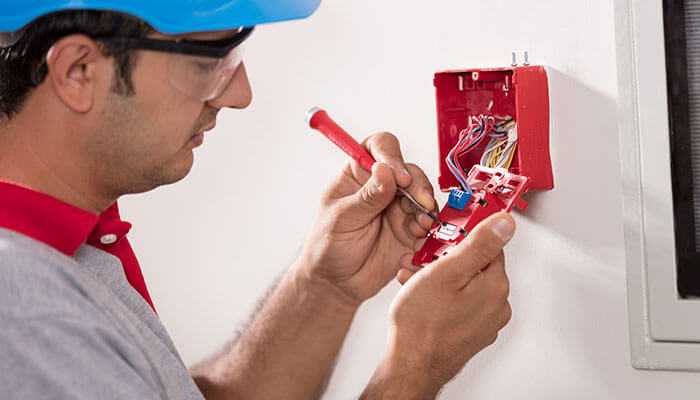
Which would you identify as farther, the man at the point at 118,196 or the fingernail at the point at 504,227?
the fingernail at the point at 504,227

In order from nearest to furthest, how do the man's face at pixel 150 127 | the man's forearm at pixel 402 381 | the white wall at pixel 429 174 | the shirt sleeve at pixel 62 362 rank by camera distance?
the shirt sleeve at pixel 62 362 < the man's face at pixel 150 127 < the man's forearm at pixel 402 381 < the white wall at pixel 429 174

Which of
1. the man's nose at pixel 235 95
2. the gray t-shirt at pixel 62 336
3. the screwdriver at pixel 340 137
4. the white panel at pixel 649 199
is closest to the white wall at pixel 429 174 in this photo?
the white panel at pixel 649 199

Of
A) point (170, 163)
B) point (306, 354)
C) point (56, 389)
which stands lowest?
point (306, 354)

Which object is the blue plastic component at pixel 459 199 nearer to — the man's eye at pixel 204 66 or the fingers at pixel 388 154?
the fingers at pixel 388 154

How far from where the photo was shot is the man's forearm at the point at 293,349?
3.74 ft

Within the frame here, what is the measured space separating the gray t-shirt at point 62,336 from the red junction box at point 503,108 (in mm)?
413

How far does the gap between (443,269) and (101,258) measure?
12.5 inches

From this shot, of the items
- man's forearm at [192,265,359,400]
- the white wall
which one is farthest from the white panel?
man's forearm at [192,265,359,400]

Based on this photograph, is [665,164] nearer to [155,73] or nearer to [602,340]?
[602,340]

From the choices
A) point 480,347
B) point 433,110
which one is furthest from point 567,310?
point 433,110

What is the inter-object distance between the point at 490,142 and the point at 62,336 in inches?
20.3

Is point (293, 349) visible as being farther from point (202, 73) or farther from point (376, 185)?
point (202, 73)

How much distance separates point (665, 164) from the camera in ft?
3.37

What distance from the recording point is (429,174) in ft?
3.78
